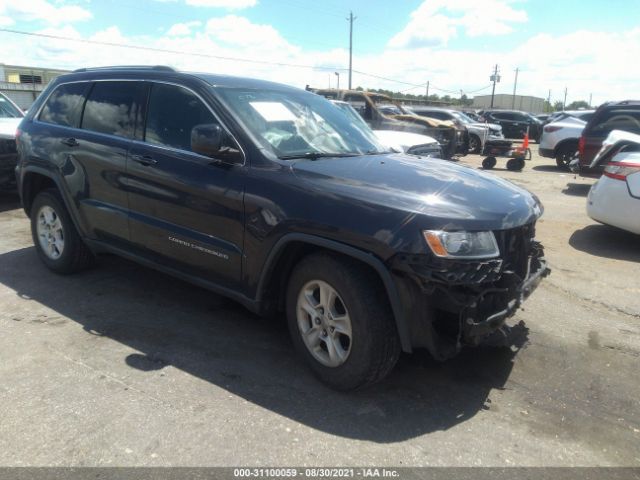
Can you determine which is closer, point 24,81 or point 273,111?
point 273,111

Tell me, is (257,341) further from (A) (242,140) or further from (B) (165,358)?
(A) (242,140)

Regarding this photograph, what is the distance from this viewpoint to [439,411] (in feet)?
9.85

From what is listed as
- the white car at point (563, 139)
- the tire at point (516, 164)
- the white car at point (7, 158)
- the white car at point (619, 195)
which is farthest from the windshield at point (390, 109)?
the white car at point (7, 158)

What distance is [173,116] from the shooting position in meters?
3.89

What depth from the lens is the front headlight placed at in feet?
8.85

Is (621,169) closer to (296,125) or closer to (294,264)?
(296,125)

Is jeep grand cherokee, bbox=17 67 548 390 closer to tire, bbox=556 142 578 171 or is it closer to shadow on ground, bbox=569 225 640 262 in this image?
shadow on ground, bbox=569 225 640 262

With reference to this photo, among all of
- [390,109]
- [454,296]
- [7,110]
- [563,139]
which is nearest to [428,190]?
[454,296]

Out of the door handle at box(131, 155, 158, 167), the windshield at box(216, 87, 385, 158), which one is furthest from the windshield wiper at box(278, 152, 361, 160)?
the door handle at box(131, 155, 158, 167)

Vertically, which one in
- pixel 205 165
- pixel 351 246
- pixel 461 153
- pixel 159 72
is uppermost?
pixel 159 72

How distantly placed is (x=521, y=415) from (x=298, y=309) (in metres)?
1.44

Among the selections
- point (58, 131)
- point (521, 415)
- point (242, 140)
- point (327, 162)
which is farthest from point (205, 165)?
point (521, 415)

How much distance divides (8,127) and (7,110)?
4.70ft

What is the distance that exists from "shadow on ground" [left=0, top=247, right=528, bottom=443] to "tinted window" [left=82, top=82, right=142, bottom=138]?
1449mm
